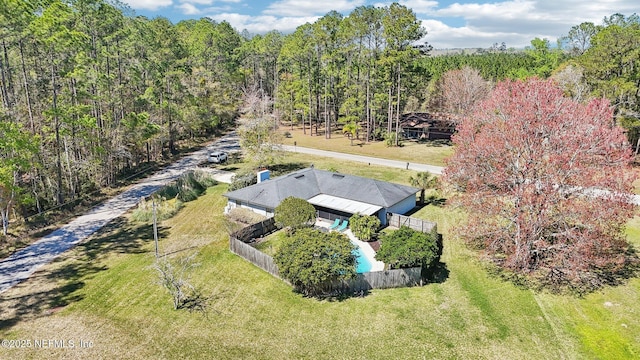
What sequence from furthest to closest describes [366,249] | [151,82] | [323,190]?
[151,82] → [323,190] → [366,249]

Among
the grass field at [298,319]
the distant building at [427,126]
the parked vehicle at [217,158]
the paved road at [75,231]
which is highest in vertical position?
the distant building at [427,126]

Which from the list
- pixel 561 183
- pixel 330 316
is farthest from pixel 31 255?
pixel 561 183

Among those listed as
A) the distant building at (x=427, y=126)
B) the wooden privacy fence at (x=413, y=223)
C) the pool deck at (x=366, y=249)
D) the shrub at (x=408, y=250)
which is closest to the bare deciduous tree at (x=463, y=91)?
the distant building at (x=427, y=126)

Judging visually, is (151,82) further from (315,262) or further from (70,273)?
(315,262)

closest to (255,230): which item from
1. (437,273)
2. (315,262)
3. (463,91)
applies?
(315,262)

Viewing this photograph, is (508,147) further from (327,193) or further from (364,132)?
(364,132)

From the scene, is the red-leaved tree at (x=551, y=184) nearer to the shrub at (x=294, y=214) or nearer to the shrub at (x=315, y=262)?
the shrub at (x=315, y=262)
